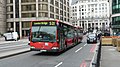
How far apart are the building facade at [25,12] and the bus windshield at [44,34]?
236ft

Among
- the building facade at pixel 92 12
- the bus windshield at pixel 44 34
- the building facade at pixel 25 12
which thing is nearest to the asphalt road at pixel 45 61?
the bus windshield at pixel 44 34

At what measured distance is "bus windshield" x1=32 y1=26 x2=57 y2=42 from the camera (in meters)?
19.5

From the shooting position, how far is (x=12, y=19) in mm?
96500

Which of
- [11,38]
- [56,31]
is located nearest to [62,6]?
[11,38]

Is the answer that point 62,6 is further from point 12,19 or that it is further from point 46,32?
point 46,32

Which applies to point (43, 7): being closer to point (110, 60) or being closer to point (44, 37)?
point (44, 37)

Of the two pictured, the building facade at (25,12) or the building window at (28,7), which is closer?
the building facade at (25,12)

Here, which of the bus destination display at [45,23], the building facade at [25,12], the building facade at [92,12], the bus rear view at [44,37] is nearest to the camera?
the bus rear view at [44,37]

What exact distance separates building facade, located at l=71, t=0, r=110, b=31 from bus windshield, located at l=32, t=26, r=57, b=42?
444 ft

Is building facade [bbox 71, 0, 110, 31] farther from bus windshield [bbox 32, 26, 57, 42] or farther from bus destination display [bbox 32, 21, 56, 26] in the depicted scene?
bus windshield [bbox 32, 26, 57, 42]

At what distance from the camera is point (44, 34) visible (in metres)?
19.5

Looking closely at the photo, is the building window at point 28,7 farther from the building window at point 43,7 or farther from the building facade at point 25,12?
the building window at point 43,7

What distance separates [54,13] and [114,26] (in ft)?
103

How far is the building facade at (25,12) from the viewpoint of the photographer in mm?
92812
